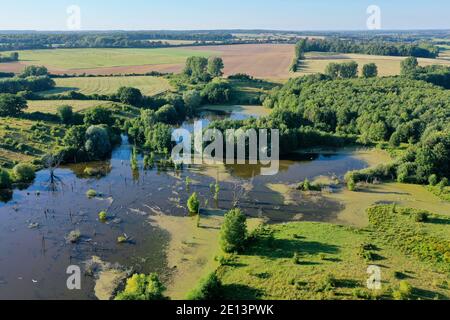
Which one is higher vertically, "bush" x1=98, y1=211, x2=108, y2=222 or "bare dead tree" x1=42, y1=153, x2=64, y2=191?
"bare dead tree" x1=42, y1=153, x2=64, y2=191

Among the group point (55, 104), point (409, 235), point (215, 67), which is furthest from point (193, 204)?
point (215, 67)

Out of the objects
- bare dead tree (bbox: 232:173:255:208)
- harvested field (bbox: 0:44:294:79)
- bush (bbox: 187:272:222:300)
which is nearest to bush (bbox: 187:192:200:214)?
bare dead tree (bbox: 232:173:255:208)

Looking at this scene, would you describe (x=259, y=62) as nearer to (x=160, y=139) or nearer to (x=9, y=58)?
(x=9, y=58)

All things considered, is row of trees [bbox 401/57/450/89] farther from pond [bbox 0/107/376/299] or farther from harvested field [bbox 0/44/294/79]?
pond [bbox 0/107/376/299]

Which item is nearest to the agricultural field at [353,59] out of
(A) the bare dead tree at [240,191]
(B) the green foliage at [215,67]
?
(B) the green foliage at [215,67]

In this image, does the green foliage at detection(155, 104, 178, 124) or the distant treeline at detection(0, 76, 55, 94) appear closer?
the green foliage at detection(155, 104, 178, 124)

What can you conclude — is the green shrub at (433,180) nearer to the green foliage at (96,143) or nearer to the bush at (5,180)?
the green foliage at (96,143)
